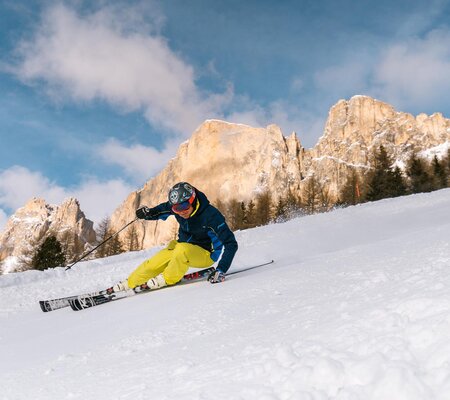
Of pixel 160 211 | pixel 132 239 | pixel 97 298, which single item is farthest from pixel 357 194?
pixel 97 298

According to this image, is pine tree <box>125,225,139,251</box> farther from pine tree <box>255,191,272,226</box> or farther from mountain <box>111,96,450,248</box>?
mountain <box>111,96,450,248</box>

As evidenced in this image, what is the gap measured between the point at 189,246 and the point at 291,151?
365 ft

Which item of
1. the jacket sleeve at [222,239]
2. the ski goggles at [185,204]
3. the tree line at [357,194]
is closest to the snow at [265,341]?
the jacket sleeve at [222,239]

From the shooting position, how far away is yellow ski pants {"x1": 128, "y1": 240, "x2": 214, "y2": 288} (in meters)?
5.44

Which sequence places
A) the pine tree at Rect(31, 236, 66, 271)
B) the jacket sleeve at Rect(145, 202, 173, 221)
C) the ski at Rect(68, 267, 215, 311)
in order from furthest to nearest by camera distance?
1. the pine tree at Rect(31, 236, 66, 271)
2. the jacket sleeve at Rect(145, 202, 173, 221)
3. the ski at Rect(68, 267, 215, 311)

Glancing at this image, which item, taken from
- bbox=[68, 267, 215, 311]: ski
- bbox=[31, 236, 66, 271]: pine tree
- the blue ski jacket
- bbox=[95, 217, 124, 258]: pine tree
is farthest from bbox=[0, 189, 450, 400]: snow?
bbox=[95, 217, 124, 258]: pine tree

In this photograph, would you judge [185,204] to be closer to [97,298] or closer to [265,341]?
[97,298]

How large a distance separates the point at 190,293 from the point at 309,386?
3097 mm

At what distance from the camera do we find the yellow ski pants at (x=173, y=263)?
5438 mm

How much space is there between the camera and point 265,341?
2238 mm

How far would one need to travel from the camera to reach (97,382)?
6.97 feet

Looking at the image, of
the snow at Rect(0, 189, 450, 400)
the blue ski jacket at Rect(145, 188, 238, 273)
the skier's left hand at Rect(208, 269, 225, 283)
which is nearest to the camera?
the snow at Rect(0, 189, 450, 400)

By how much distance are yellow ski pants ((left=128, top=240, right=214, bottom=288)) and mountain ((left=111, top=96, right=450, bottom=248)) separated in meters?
97.1

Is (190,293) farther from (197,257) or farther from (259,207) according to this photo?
(259,207)
